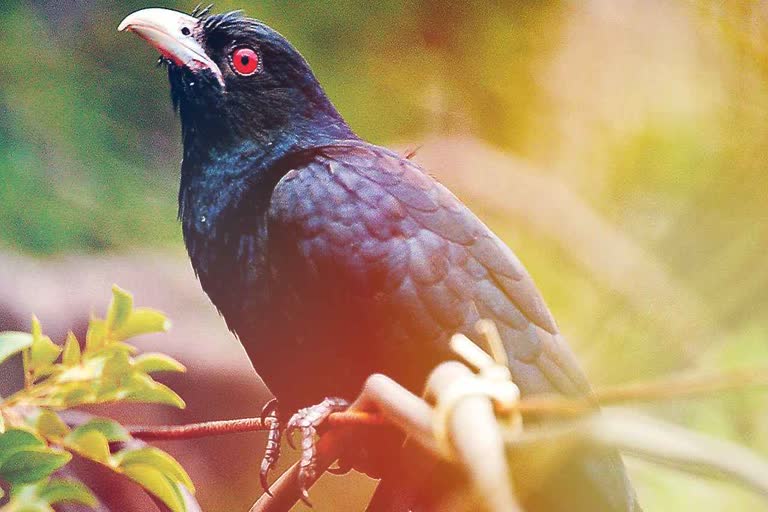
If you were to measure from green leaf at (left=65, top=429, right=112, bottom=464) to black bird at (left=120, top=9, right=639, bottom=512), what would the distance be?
9.5 inches

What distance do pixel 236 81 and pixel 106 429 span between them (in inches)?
21.9

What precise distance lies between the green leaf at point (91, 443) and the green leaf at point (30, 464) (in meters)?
0.02

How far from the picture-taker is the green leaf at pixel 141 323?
1124 millimetres

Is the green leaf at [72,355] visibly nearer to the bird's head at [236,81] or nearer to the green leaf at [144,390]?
the green leaf at [144,390]

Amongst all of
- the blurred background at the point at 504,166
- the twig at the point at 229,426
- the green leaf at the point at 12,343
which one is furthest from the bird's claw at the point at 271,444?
the green leaf at the point at 12,343

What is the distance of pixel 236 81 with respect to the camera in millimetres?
1300

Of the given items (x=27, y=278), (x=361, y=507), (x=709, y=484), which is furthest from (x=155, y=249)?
(x=709, y=484)

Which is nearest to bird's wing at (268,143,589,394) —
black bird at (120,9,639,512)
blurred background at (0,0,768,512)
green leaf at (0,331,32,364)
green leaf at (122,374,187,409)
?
black bird at (120,9,639,512)

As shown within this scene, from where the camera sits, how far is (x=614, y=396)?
63 cm

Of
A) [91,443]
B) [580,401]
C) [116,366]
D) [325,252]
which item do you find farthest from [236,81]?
[580,401]

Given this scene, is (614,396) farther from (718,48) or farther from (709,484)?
(718,48)

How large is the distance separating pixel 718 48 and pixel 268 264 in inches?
29.6

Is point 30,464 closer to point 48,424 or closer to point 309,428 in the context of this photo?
point 48,424

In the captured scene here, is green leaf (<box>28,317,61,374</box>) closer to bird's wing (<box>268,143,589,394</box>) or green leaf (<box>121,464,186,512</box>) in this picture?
green leaf (<box>121,464,186,512</box>)
